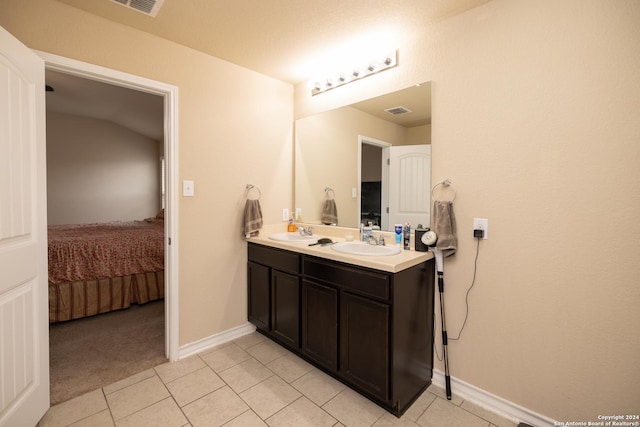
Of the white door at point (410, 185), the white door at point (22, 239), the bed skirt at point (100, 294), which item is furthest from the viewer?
the bed skirt at point (100, 294)

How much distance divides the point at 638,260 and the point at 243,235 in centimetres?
248

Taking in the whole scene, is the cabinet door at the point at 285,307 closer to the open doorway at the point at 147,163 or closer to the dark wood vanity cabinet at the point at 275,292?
the dark wood vanity cabinet at the point at 275,292

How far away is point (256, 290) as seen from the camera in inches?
102

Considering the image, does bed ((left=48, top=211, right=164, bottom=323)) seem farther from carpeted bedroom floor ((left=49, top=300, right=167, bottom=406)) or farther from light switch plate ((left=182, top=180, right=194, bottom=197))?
light switch plate ((left=182, top=180, right=194, bottom=197))

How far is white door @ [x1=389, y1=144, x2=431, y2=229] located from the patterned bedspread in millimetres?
2736

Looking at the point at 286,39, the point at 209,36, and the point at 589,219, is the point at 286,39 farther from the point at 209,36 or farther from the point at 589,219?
the point at 589,219

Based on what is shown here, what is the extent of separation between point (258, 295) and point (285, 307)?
386 mm

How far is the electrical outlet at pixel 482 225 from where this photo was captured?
174 cm

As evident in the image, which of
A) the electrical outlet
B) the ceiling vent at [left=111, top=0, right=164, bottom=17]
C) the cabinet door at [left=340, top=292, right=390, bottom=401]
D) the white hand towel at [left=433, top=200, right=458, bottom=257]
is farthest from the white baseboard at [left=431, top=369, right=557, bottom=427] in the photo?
the ceiling vent at [left=111, top=0, right=164, bottom=17]

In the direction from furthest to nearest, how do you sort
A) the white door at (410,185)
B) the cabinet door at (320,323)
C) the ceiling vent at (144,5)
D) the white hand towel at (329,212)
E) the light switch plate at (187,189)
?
the white hand towel at (329,212) → the light switch plate at (187,189) → the white door at (410,185) → the cabinet door at (320,323) → the ceiling vent at (144,5)

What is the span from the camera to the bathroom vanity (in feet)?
5.35

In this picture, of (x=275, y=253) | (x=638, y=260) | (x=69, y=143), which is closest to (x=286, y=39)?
(x=275, y=253)

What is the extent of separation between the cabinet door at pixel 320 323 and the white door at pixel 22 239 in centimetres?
149

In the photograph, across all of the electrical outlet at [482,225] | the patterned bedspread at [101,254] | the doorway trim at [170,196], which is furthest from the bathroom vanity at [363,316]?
the patterned bedspread at [101,254]
